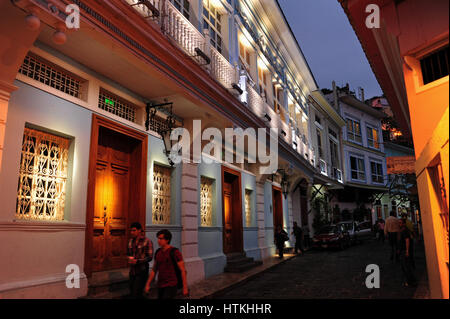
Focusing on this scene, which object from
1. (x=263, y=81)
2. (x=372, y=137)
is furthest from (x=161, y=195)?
(x=372, y=137)

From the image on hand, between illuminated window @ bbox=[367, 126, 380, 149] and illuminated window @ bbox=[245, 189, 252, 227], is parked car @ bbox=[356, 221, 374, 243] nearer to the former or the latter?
illuminated window @ bbox=[367, 126, 380, 149]

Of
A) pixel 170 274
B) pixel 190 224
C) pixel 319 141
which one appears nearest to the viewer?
pixel 170 274

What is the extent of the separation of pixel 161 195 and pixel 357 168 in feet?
86.5

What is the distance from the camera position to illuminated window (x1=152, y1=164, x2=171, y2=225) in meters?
8.47

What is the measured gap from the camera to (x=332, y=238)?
18.1 meters

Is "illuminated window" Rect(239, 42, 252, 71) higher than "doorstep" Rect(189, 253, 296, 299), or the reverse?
"illuminated window" Rect(239, 42, 252, 71)

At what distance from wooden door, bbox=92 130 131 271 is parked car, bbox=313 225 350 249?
12.8 meters

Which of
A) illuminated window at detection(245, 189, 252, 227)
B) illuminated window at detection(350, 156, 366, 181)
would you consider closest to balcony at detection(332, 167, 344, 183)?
illuminated window at detection(350, 156, 366, 181)

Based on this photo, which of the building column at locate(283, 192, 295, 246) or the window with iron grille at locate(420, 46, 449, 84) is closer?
the window with iron grille at locate(420, 46, 449, 84)

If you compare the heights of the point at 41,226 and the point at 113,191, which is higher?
the point at 113,191

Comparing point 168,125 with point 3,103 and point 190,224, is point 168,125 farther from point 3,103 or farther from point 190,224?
point 3,103

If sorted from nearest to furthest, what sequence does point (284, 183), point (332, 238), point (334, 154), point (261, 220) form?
point (261, 220)
point (284, 183)
point (332, 238)
point (334, 154)

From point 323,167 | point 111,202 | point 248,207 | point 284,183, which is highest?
point 323,167

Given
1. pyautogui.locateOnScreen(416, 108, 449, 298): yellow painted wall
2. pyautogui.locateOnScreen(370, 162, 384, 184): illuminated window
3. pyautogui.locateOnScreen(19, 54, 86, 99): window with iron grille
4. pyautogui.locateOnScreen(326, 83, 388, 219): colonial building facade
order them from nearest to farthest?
1. pyautogui.locateOnScreen(416, 108, 449, 298): yellow painted wall
2. pyautogui.locateOnScreen(19, 54, 86, 99): window with iron grille
3. pyautogui.locateOnScreen(326, 83, 388, 219): colonial building facade
4. pyautogui.locateOnScreen(370, 162, 384, 184): illuminated window
